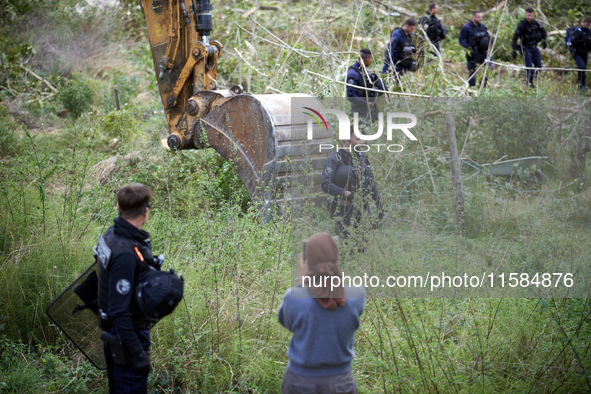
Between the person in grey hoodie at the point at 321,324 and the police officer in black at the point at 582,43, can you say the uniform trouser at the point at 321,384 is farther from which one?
Result: the police officer in black at the point at 582,43

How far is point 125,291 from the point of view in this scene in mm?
2848

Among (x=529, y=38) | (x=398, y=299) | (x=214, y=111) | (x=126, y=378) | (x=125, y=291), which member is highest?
(x=529, y=38)

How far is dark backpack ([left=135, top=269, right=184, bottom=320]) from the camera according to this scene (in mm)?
2857

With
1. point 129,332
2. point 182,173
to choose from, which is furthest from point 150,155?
point 129,332

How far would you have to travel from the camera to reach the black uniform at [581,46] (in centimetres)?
1120

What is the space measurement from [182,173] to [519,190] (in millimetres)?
4305

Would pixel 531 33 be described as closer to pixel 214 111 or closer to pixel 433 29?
pixel 433 29

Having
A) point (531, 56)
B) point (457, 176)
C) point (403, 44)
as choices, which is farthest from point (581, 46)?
point (457, 176)

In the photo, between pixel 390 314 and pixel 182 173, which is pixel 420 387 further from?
pixel 182 173

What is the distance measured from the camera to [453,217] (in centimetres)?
397

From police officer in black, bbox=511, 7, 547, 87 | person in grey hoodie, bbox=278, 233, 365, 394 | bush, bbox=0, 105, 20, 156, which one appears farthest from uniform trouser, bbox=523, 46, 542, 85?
person in grey hoodie, bbox=278, 233, 365, 394

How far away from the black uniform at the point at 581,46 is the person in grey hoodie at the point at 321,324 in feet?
34.8

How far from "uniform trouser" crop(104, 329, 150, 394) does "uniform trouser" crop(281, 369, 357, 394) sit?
1.00 metres

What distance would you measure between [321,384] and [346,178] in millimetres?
1755
